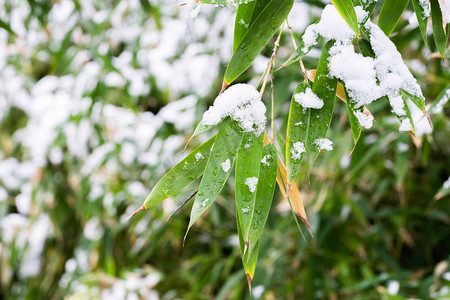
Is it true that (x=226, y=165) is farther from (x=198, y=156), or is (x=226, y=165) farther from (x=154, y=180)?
(x=154, y=180)

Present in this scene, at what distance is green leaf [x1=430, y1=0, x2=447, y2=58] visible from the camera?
37 cm

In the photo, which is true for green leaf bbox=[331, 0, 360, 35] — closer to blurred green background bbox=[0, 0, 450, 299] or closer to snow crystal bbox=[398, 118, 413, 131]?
snow crystal bbox=[398, 118, 413, 131]

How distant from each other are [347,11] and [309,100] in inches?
2.8

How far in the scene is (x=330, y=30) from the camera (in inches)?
13.4

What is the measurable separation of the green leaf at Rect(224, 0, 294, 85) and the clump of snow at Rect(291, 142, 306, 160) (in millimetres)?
72

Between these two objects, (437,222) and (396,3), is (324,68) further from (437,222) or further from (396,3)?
(437,222)

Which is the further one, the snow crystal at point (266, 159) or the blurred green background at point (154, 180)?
the blurred green background at point (154, 180)

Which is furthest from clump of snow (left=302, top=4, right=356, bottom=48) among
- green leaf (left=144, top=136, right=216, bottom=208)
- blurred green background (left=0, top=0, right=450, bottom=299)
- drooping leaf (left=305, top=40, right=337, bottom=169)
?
blurred green background (left=0, top=0, right=450, bottom=299)

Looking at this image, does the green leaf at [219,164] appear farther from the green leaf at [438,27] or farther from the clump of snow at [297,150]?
the green leaf at [438,27]

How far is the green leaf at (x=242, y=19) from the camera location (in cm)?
35

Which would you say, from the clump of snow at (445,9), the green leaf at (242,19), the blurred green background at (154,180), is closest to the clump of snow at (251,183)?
the green leaf at (242,19)

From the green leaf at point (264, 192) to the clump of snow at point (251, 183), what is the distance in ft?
0.06

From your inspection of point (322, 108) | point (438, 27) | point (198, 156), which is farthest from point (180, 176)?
point (438, 27)

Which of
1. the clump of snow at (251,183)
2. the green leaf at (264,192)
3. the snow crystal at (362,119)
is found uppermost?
the snow crystal at (362,119)
